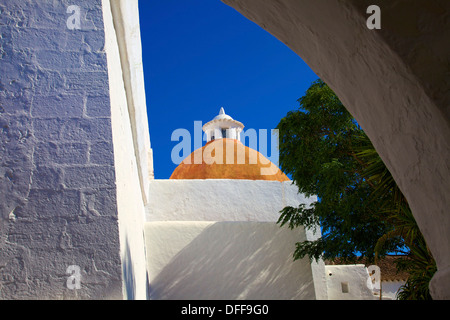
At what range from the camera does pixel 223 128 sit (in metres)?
15.9

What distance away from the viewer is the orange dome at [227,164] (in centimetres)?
1251

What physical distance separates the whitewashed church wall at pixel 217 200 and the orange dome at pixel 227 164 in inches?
104

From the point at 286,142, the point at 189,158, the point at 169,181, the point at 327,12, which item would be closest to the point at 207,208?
the point at 169,181

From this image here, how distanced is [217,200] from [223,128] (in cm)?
687

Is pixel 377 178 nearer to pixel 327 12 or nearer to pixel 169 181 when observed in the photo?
pixel 327 12

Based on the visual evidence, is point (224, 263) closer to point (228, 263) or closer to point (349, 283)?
point (228, 263)

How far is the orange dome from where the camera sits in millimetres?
12508

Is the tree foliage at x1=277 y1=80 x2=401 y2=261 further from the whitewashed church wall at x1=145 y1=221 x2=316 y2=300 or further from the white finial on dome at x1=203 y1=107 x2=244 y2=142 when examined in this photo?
the white finial on dome at x1=203 y1=107 x2=244 y2=142

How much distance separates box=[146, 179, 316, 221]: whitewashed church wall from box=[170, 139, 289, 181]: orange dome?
2.65 m

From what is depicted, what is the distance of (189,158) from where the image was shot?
13.9 meters
